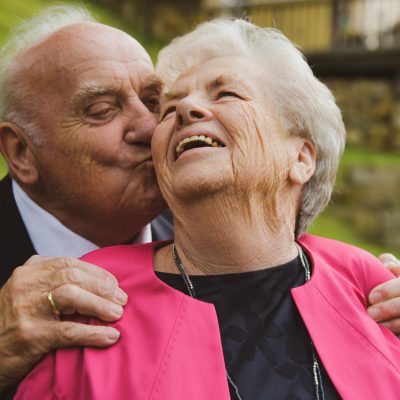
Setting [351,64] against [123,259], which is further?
[351,64]

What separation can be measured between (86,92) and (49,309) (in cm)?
101

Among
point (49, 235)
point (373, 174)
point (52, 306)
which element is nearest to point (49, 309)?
point (52, 306)

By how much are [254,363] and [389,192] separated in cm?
858

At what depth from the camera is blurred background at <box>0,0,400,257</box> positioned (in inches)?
365

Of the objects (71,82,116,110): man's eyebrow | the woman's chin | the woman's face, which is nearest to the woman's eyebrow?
the woman's face

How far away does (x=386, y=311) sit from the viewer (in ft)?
5.97

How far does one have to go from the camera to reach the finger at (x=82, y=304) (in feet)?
5.20

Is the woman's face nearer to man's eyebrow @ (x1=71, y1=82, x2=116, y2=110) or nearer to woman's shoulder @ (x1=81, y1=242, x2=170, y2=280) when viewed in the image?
woman's shoulder @ (x1=81, y1=242, x2=170, y2=280)

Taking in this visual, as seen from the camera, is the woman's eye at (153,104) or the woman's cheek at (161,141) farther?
the woman's eye at (153,104)

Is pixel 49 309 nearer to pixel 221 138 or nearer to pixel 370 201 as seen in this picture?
pixel 221 138

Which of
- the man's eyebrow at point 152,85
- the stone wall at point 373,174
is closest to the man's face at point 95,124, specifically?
the man's eyebrow at point 152,85

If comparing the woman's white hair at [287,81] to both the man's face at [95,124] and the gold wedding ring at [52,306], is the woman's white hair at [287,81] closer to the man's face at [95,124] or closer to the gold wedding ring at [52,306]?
the man's face at [95,124]

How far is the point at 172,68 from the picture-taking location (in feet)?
7.08

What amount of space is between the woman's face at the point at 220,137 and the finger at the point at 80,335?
0.48 metres
